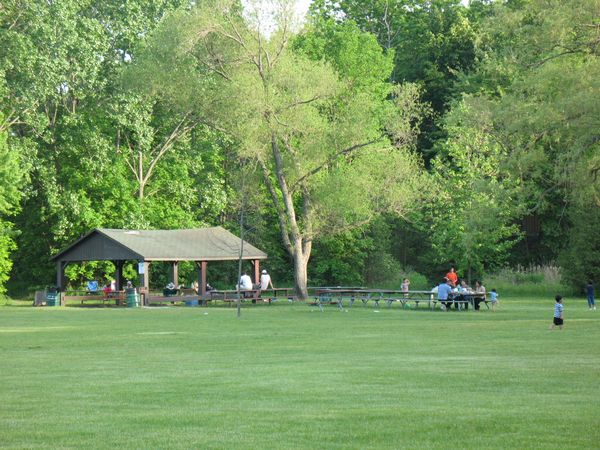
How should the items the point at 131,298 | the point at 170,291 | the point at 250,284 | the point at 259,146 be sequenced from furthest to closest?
the point at 170,291
the point at 250,284
the point at 259,146
the point at 131,298

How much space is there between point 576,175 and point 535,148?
2715 millimetres

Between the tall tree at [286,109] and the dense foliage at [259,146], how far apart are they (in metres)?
0.10

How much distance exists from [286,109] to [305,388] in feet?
120

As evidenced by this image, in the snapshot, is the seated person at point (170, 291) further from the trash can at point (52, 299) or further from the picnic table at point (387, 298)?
the picnic table at point (387, 298)

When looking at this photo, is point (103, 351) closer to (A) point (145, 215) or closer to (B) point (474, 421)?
(B) point (474, 421)

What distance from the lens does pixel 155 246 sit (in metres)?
52.5

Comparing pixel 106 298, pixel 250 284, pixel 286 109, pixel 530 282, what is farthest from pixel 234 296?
pixel 530 282

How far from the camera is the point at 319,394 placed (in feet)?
45.5

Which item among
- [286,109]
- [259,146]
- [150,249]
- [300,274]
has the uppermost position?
[286,109]

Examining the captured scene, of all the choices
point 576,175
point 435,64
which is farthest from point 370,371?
point 435,64

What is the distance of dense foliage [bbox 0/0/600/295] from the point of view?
49.9 metres

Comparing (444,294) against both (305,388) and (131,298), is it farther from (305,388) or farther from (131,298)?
(305,388)

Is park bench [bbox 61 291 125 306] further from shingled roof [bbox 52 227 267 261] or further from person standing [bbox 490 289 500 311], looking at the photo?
person standing [bbox 490 289 500 311]

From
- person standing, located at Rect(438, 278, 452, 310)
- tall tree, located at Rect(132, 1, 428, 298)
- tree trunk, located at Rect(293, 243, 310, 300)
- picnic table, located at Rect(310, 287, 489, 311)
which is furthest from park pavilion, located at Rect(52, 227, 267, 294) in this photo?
person standing, located at Rect(438, 278, 452, 310)
